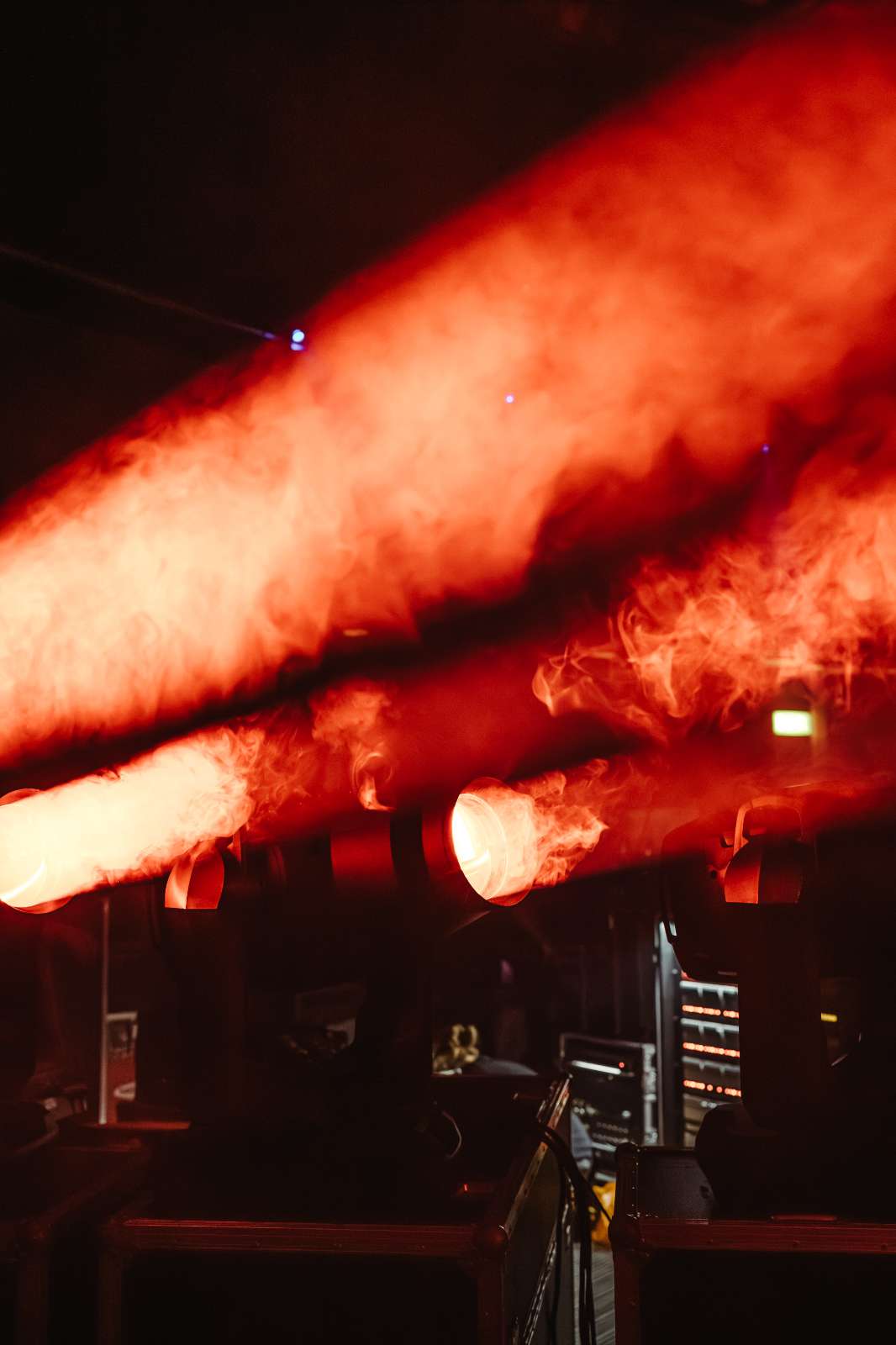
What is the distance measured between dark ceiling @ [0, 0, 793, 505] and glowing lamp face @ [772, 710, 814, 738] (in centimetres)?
399

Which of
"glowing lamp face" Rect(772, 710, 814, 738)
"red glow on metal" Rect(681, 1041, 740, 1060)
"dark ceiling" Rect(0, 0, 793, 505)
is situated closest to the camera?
"dark ceiling" Rect(0, 0, 793, 505)

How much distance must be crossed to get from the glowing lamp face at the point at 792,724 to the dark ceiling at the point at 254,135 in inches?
157

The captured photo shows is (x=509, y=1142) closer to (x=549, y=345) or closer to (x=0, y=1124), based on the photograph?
(x=0, y=1124)

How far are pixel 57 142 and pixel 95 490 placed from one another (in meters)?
1.08

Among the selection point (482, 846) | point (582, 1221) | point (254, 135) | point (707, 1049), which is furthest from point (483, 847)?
point (707, 1049)

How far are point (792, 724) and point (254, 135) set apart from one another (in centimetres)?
455

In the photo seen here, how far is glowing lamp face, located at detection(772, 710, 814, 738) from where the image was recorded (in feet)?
18.4

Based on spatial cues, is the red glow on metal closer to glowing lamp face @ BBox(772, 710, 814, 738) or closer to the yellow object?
the yellow object

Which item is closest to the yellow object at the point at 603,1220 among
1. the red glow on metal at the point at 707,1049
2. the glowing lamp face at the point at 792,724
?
the red glow on metal at the point at 707,1049

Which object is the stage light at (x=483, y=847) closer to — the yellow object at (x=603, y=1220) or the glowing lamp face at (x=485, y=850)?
the glowing lamp face at (x=485, y=850)

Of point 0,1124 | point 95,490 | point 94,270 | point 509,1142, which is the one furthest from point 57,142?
point 509,1142

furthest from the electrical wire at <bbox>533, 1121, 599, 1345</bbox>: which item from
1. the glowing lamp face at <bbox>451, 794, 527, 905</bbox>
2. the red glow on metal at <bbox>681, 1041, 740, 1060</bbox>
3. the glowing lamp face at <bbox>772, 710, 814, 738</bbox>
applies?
the glowing lamp face at <bbox>772, 710, 814, 738</bbox>

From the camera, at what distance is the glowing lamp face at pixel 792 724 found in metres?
5.61

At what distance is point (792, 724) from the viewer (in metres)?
→ 5.61
